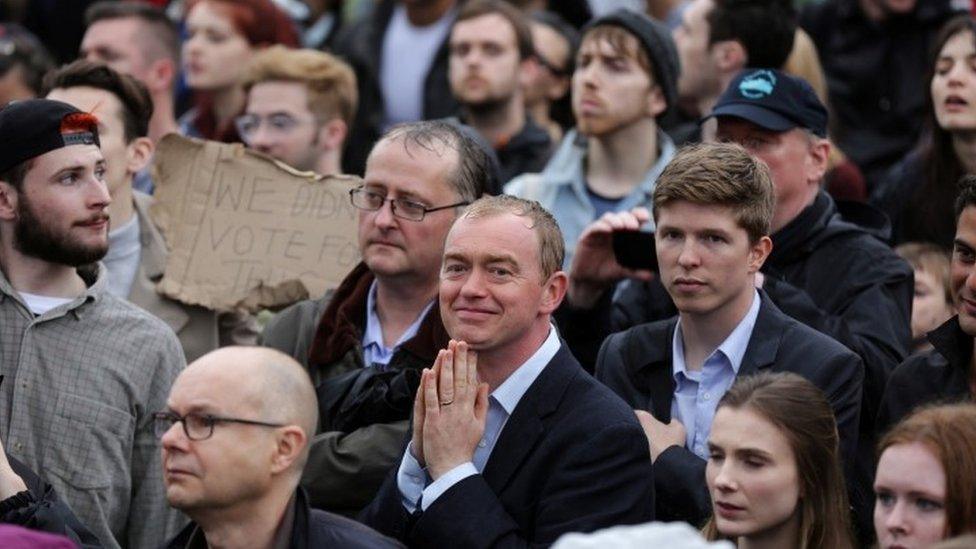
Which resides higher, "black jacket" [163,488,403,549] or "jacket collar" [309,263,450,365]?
"jacket collar" [309,263,450,365]

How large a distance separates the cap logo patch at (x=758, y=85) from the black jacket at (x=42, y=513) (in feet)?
9.58

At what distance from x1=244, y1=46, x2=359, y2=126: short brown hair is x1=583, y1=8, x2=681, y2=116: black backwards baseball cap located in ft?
4.34

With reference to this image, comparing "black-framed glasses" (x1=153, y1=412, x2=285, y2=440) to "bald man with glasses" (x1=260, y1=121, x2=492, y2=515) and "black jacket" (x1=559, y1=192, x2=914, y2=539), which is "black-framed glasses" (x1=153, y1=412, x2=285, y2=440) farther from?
"black jacket" (x1=559, y1=192, x2=914, y2=539)

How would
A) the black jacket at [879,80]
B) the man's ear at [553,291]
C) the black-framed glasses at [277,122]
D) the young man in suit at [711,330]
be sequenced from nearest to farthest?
the man's ear at [553,291], the young man in suit at [711,330], the black-framed glasses at [277,122], the black jacket at [879,80]

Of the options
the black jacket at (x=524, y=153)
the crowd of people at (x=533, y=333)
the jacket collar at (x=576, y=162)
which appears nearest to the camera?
the crowd of people at (x=533, y=333)

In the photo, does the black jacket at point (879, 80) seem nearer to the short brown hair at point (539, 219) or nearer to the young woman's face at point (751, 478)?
the short brown hair at point (539, 219)

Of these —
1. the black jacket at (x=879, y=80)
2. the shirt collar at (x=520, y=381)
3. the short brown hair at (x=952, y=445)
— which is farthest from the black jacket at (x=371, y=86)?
→ the short brown hair at (x=952, y=445)

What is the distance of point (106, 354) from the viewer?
6.89 meters

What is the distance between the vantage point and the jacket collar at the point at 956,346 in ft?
21.2

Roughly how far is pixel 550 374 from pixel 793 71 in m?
3.53

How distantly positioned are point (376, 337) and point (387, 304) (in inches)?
5.3

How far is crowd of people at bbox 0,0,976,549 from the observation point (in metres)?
5.68

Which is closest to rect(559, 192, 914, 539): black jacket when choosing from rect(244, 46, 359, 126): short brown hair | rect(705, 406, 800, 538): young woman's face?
rect(705, 406, 800, 538): young woman's face

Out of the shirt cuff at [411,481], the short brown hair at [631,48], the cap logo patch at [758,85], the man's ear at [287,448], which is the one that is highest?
the cap logo patch at [758,85]
